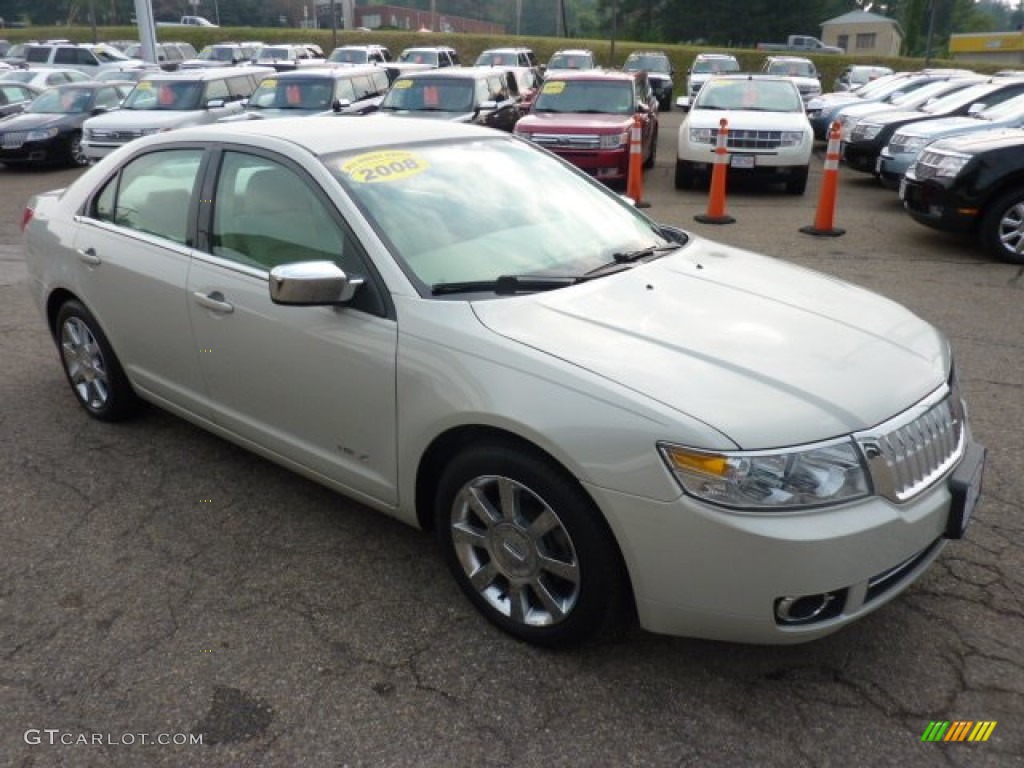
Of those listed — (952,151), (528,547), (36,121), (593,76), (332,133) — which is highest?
(593,76)

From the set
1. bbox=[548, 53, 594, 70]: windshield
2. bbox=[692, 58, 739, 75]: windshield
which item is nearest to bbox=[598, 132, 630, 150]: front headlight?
bbox=[548, 53, 594, 70]: windshield

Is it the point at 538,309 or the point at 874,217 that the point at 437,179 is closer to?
the point at 538,309

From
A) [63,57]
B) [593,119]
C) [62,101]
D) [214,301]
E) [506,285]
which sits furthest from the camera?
[63,57]

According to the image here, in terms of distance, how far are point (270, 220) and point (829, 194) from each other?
300 inches

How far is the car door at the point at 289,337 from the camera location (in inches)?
118

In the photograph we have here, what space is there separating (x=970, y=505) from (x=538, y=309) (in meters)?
1.49

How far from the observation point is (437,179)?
341 centimetres

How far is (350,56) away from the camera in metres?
29.7

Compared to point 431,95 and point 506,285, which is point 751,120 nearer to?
point 431,95

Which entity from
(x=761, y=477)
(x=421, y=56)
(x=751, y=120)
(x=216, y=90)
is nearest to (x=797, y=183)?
(x=751, y=120)

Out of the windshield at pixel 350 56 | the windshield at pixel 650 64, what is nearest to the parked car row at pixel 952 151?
the windshield at pixel 650 64

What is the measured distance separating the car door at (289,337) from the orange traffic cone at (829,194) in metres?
7.42

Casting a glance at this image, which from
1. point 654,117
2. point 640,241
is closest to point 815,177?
point 654,117

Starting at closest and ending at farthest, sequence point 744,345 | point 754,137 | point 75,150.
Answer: point 744,345 < point 754,137 < point 75,150
